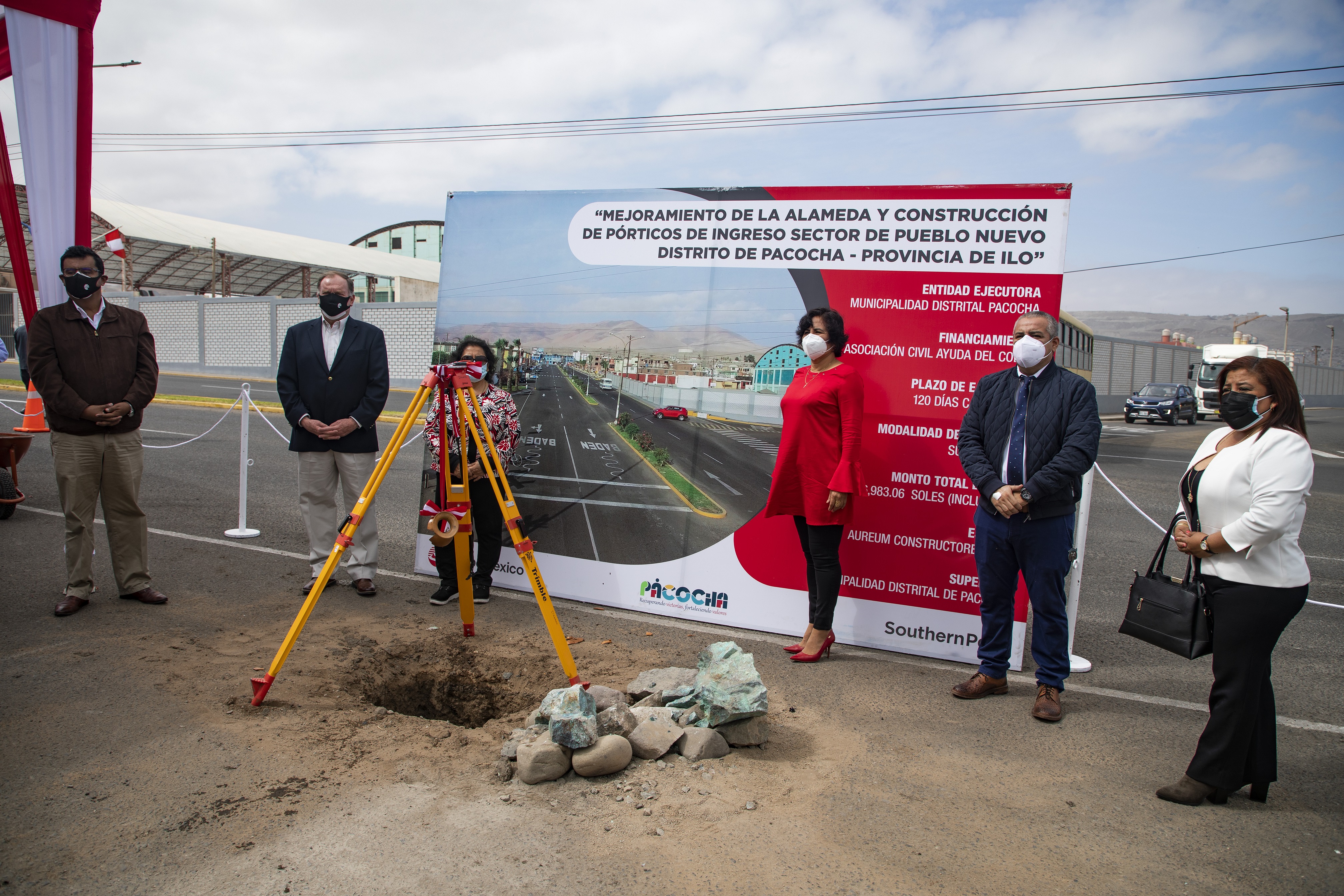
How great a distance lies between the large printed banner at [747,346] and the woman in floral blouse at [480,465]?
0.94 ft

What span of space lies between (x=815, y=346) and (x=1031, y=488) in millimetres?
1357

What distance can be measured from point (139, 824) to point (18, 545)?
483 cm

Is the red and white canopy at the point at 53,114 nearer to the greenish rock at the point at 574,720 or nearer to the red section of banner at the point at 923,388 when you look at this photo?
the greenish rock at the point at 574,720

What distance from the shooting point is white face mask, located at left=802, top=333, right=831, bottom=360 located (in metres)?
4.41

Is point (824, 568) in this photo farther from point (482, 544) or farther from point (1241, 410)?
point (482, 544)

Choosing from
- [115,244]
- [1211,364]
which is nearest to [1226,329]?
[1211,364]

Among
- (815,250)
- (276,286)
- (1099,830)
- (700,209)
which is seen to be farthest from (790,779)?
(276,286)

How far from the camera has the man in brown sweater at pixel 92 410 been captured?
15.6 ft

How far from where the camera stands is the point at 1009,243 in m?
4.47

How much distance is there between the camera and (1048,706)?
3.90 m

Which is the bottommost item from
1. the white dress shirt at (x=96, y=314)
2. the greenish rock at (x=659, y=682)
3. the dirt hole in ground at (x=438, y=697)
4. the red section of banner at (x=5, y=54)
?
the dirt hole in ground at (x=438, y=697)

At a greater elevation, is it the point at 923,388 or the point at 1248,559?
the point at 923,388

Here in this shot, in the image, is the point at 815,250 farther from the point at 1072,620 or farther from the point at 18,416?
the point at 18,416

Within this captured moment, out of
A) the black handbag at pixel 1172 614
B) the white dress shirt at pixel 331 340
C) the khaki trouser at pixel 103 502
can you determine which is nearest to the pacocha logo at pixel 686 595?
the black handbag at pixel 1172 614
